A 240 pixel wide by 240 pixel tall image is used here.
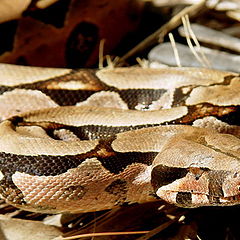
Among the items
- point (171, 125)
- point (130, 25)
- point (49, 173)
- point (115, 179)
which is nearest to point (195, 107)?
point (171, 125)

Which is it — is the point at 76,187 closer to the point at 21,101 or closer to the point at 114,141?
the point at 114,141

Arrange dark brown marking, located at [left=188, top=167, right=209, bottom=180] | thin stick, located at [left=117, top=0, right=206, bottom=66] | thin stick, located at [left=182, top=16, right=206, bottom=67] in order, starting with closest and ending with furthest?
dark brown marking, located at [left=188, top=167, right=209, bottom=180]
thin stick, located at [left=182, top=16, right=206, bottom=67]
thin stick, located at [left=117, top=0, right=206, bottom=66]

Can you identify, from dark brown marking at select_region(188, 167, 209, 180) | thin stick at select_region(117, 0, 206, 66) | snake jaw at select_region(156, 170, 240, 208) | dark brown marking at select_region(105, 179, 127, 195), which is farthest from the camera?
thin stick at select_region(117, 0, 206, 66)

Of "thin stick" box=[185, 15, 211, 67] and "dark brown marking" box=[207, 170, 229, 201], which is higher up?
"thin stick" box=[185, 15, 211, 67]

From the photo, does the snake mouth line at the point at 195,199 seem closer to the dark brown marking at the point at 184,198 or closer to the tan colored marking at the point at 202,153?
the dark brown marking at the point at 184,198

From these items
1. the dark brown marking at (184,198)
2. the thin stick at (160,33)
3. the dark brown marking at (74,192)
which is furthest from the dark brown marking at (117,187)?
the thin stick at (160,33)

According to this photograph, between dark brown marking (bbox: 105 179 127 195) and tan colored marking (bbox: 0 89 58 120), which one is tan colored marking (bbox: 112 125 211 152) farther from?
tan colored marking (bbox: 0 89 58 120)

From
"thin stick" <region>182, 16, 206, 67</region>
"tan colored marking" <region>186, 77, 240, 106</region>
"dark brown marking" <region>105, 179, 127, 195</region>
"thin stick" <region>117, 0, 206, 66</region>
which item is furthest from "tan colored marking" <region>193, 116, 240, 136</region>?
"thin stick" <region>117, 0, 206, 66</region>

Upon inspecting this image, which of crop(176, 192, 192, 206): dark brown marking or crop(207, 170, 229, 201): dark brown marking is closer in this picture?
crop(207, 170, 229, 201): dark brown marking

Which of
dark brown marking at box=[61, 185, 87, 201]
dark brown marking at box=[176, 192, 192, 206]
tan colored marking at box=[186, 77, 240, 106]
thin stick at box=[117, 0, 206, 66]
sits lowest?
dark brown marking at box=[176, 192, 192, 206]
